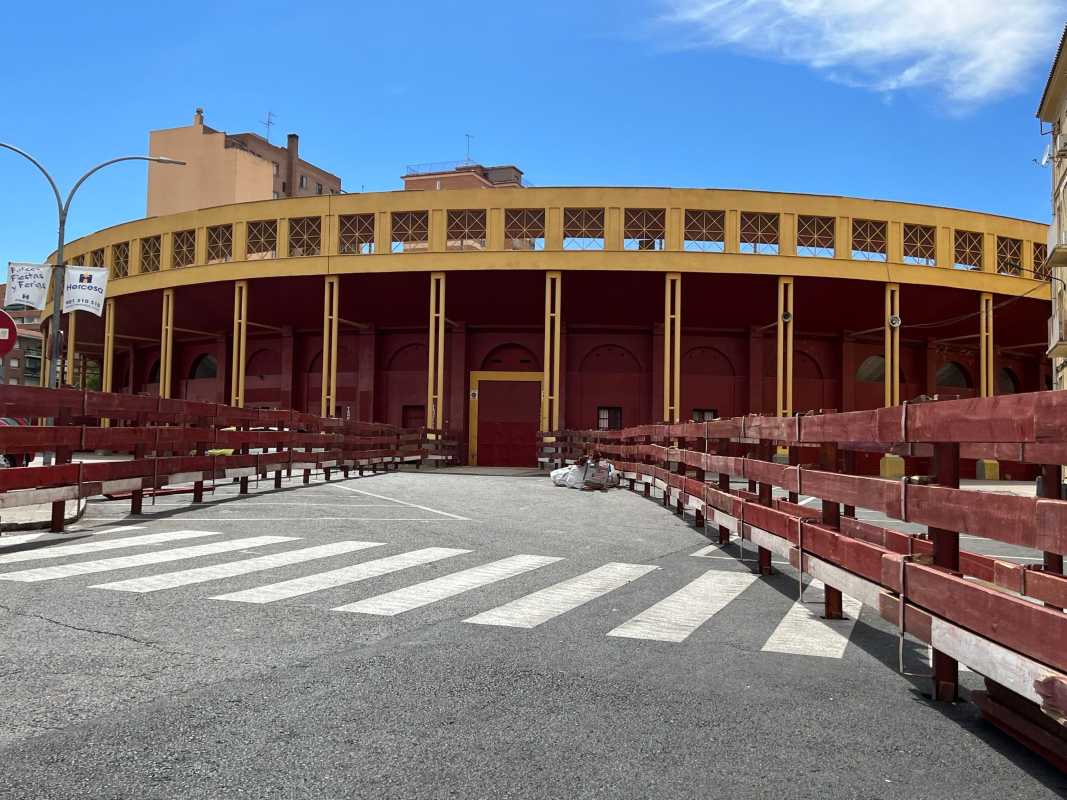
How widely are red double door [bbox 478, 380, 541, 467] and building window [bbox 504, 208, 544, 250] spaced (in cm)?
763

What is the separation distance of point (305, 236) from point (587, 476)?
64.3 ft

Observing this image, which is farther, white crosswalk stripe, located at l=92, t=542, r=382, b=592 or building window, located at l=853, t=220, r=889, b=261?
building window, located at l=853, t=220, r=889, b=261

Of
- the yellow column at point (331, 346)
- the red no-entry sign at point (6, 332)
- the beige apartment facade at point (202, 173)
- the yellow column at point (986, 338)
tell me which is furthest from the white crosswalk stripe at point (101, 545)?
the beige apartment facade at point (202, 173)

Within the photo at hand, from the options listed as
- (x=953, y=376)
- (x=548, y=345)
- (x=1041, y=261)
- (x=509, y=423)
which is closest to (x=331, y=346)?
(x=509, y=423)

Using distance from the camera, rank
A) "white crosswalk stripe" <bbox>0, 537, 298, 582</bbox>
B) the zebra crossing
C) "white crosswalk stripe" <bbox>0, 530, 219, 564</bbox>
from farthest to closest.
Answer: "white crosswalk stripe" <bbox>0, 530, 219, 564</bbox>
"white crosswalk stripe" <bbox>0, 537, 298, 582</bbox>
the zebra crossing

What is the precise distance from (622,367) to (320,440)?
20262 mm

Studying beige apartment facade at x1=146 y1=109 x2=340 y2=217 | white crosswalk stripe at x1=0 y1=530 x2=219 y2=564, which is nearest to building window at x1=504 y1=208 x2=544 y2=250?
white crosswalk stripe at x1=0 y1=530 x2=219 y2=564

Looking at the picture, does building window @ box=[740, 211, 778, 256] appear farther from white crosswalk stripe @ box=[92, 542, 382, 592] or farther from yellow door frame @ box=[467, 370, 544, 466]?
white crosswalk stripe @ box=[92, 542, 382, 592]

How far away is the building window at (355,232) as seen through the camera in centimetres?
3241

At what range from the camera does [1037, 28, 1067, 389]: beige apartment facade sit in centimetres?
2698

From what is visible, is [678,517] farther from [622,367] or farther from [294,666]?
[622,367]

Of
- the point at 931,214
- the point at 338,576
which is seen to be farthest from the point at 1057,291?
the point at 338,576

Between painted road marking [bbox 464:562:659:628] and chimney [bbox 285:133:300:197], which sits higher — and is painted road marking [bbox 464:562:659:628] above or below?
below

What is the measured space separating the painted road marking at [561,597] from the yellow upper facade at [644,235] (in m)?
23.3
